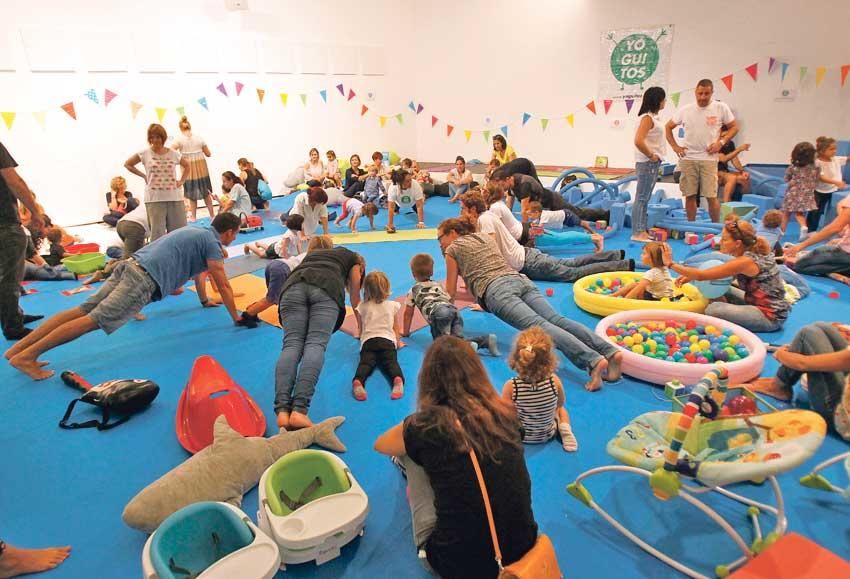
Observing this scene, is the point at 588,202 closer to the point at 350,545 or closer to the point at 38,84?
the point at 350,545

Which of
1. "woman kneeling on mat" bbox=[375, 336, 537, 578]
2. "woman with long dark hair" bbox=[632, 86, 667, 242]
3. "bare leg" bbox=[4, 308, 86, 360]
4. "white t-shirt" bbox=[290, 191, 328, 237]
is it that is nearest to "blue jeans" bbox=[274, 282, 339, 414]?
"woman kneeling on mat" bbox=[375, 336, 537, 578]

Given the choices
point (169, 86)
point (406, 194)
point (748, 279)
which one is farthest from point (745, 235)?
point (169, 86)

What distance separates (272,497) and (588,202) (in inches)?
284

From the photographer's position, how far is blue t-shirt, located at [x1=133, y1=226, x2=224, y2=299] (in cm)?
416

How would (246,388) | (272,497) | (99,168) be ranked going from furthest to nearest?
1. (99,168)
2. (246,388)
3. (272,497)

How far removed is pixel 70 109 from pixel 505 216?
24.3 ft

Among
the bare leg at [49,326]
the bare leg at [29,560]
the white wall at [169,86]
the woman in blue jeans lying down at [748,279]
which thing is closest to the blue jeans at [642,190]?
the woman in blue jeans lying down at [748,279]

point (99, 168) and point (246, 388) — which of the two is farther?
point (99, 168)

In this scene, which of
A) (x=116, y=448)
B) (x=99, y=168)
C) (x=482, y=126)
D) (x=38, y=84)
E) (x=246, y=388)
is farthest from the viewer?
(x=482, y=126)

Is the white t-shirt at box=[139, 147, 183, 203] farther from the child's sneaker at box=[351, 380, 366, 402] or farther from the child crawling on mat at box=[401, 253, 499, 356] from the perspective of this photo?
the child's sneaker at box=[351, 380, 366, 402]

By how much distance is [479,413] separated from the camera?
2025mm

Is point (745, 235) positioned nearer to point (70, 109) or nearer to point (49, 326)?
point (49, 326)

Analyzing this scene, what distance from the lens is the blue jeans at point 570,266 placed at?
5.66 meters

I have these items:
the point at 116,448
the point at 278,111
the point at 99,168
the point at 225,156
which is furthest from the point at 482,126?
the point at 116,448
